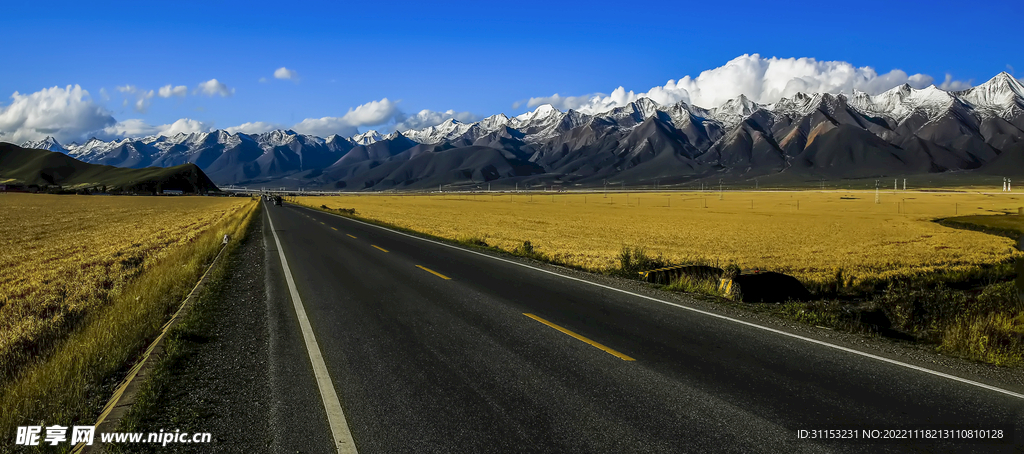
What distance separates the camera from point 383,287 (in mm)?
13375

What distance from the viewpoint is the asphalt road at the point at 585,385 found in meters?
5.19

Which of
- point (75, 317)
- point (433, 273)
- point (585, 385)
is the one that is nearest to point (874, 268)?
point (433, 273)

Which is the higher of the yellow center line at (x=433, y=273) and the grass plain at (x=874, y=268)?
the yellow center line at (x=433, y=273)

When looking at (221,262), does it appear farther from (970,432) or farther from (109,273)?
(970,432)

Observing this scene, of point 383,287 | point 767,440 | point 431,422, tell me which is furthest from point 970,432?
point 383,287

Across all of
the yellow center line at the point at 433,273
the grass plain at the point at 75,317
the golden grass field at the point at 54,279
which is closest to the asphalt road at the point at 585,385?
the grass plain at the point at 75,317

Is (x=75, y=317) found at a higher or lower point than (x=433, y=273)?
higher

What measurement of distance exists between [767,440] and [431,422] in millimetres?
3308

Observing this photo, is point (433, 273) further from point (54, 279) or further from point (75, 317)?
point (54, 279)

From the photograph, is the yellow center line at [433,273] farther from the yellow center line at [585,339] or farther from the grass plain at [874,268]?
the grass plain at [874,268]

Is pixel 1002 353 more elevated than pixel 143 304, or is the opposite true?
pixel 143 304

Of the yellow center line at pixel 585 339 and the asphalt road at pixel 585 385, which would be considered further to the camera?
the yellow center line at pixel 585 339

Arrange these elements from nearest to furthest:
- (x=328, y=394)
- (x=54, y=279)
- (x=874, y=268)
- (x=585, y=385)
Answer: (x=328, y=394)
(x=585, y=385)
(x=54, y=279)
(x=874, y=268)

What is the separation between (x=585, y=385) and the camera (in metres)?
6.52
